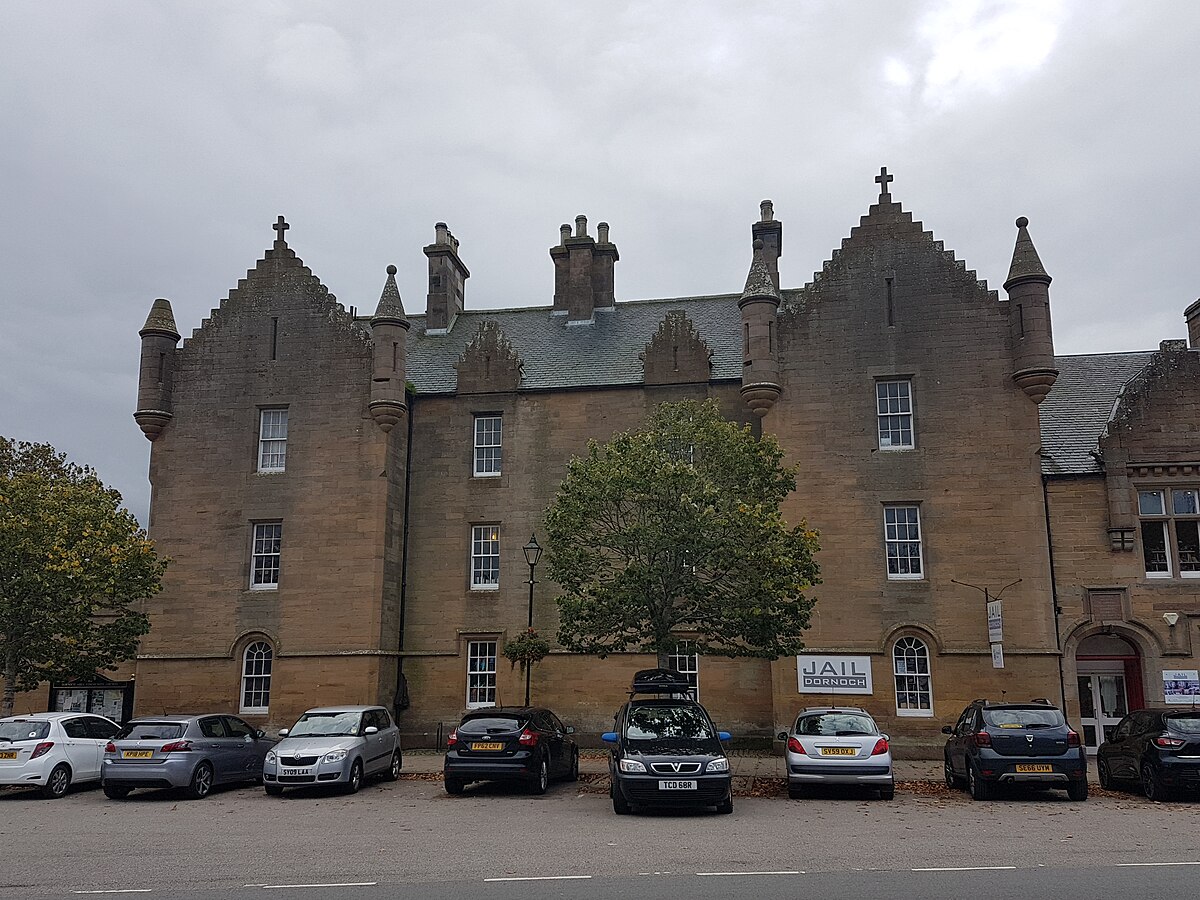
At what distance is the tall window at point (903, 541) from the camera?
25922 millimetres

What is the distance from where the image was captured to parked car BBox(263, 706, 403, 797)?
18.1 meters

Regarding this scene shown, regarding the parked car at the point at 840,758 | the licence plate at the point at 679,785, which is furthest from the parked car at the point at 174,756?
the parked car at the point at 840,758

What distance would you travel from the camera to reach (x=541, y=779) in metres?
18.3

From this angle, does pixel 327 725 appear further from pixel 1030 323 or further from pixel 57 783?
pixel 1030 323

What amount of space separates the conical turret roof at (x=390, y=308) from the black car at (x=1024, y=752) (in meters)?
18.7

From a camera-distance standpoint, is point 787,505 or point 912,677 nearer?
point 912,677

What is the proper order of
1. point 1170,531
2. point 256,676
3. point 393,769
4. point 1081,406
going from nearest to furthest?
point 393,769, point 1170,531, point 256,676, point 1081,406

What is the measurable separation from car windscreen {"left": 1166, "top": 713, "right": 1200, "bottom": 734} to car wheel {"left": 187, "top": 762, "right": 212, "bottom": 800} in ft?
54.8

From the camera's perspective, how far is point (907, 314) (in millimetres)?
27219

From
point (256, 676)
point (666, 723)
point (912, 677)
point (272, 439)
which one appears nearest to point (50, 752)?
point (256, 676)

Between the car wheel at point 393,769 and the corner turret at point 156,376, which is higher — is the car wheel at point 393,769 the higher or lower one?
the lower one

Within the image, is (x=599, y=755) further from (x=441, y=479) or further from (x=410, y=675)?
(x=441, y=479)

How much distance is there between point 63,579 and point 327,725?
9.14m

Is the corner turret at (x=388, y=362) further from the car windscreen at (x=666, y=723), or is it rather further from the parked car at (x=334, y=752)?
the car windscreen at (x=666, y=723)
